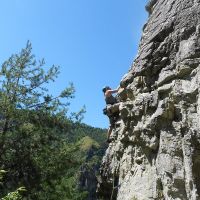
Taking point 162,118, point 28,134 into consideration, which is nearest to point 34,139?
point 28,134

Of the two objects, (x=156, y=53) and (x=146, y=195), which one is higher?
(x=156, y=53)

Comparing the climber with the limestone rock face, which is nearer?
the limestone rock face

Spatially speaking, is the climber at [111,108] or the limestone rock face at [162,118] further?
the climber at [111,108]

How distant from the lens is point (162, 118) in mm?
11352

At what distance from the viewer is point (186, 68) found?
11.1m

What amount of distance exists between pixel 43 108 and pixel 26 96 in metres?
1.12

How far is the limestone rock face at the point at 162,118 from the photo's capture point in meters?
10.2

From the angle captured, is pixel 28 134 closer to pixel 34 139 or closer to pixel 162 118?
pixel 34 139

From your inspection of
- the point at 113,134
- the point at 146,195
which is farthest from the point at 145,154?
the point at 113,134

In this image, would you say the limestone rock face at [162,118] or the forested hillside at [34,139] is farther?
the forested hillside at [34,139]

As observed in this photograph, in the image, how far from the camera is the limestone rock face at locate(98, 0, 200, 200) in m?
10.2

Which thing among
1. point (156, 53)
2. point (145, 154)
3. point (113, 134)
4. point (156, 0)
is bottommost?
point (145, 154)

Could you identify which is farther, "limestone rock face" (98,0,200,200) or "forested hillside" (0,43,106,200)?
"forested hillside" (0,43,106,200)

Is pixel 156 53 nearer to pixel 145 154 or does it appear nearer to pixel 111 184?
pixel 145 154
